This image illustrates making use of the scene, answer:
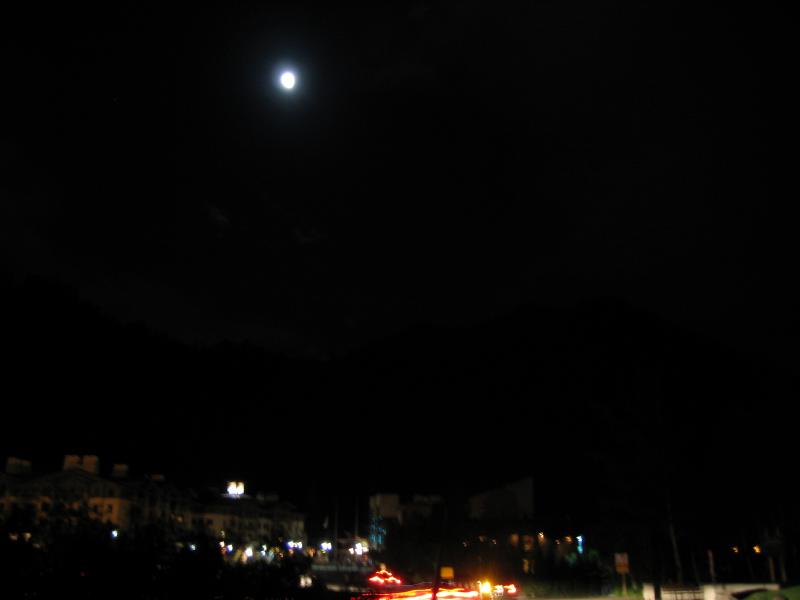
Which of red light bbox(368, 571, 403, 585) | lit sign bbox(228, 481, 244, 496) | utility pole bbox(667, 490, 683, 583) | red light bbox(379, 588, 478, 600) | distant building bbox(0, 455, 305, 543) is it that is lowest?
red light bbox(379, 588, 478, 600)

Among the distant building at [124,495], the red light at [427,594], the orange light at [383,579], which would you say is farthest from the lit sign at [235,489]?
the red light at [427,594]

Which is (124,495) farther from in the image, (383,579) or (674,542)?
(674,542)

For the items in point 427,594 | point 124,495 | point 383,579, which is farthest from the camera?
point 124,495

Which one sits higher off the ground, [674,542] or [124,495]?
[124,495]

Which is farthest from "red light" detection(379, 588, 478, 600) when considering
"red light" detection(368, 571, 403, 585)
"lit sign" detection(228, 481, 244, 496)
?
"lit sign" detection(228, 481, 244, 496)

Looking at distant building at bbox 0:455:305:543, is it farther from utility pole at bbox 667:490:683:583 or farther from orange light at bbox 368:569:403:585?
utility pole at bbox 667:490:683:583

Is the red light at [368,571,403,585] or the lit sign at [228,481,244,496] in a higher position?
the lit sign at [228,481,244,496]

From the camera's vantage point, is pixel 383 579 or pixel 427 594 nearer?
pixel 427 594

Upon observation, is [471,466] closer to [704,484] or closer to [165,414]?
[704,484]

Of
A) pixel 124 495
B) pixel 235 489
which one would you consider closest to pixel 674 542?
pixel 124 495

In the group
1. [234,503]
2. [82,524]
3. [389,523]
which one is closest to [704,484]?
[389,523]

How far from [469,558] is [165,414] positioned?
5642 cm

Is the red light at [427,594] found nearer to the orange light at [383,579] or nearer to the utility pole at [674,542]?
the orange light at [383,579]

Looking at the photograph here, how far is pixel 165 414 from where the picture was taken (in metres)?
95.9
